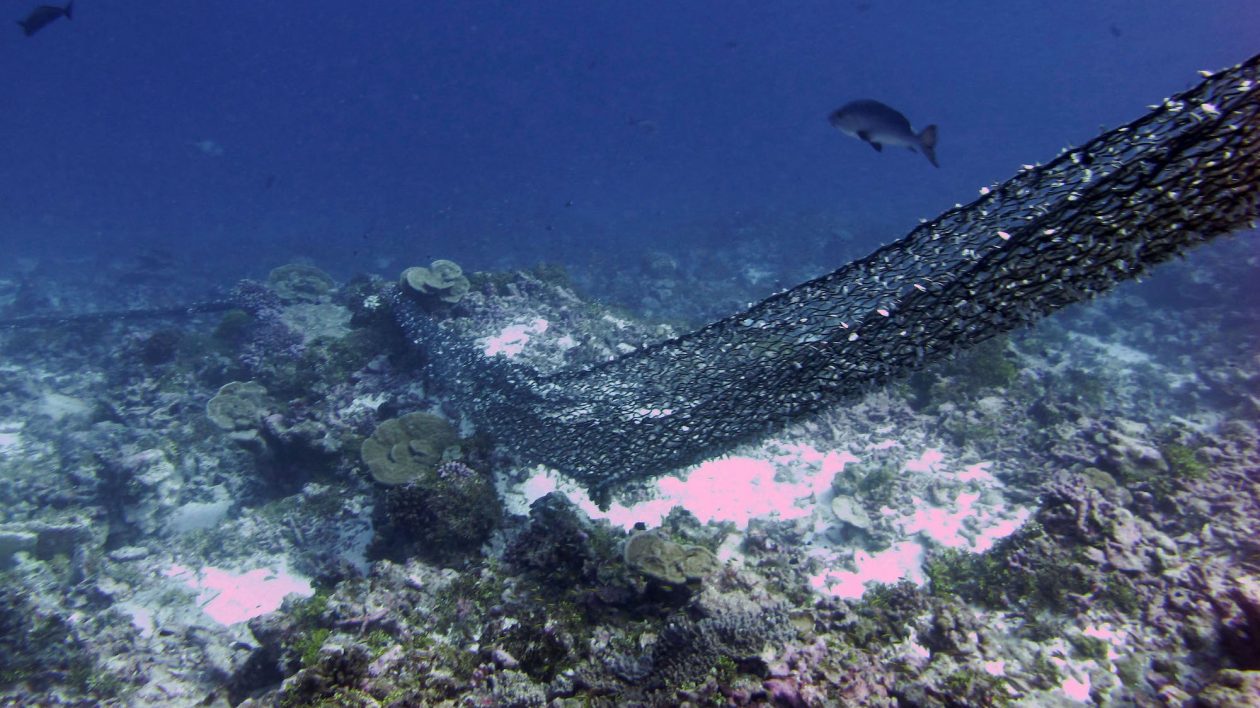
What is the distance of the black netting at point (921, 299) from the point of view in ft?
10.1

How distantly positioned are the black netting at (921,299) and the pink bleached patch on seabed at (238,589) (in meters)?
3.87

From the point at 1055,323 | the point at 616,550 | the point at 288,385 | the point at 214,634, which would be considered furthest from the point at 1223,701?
the point at 1055,323

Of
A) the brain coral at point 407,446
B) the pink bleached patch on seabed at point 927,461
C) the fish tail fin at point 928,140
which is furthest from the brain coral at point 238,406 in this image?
the fish tail fin at point 928,140

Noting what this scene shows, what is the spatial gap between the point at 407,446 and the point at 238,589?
318 cm

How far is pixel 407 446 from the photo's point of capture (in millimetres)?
8336

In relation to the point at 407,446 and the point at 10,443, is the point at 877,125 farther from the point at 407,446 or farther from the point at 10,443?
the point at 10,443

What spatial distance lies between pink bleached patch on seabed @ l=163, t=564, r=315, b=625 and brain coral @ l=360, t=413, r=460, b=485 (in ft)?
6.40

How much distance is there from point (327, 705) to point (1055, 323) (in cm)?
2116

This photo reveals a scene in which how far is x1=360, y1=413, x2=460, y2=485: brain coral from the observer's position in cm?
793

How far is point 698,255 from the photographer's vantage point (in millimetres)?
28297

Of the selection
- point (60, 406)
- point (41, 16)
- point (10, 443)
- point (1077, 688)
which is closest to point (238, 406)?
point (10, 443)

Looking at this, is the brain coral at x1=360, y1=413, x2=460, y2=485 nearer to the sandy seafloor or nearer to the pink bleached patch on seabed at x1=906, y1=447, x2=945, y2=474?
the sandy seafloor

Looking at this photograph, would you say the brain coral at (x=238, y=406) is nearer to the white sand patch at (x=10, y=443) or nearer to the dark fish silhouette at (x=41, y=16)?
the white sand patch at (x=10, y=443)

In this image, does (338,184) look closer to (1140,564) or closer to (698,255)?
(698,255)
